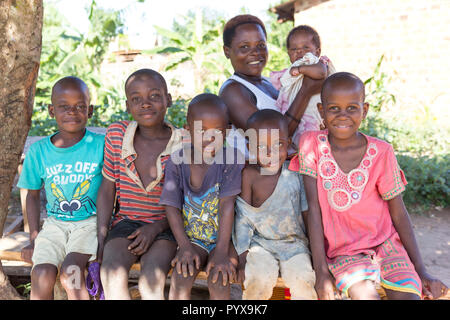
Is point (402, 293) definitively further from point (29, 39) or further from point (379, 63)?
point (379, 63)

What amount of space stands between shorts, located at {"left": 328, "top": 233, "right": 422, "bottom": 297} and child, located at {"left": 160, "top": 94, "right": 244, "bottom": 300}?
546 millimetres

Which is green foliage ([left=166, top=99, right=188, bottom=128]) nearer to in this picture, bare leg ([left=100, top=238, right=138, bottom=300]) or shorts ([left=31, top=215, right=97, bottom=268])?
shorts ([left=31, top=215, right=97, bottom=268])

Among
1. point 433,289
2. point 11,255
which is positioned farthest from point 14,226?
point 433,289

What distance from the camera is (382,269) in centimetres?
207

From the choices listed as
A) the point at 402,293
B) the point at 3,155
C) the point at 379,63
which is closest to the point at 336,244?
the point at 402,293

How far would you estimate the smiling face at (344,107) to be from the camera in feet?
7.00

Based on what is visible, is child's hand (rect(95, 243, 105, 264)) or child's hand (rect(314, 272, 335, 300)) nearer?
child's hand (rect(314, 272, 335, 300))

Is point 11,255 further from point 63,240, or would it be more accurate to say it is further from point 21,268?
point 21,268

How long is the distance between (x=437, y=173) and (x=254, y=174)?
3980 millimetres

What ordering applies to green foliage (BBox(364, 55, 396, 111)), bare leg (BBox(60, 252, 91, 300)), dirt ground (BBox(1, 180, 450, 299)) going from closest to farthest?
1. bare leg (BBox(60, 252, 91, 300))
2. dirt ground (BBox(1, 180, 450, 299))
3. green foliage (BBox(364, 55, 396, 111))

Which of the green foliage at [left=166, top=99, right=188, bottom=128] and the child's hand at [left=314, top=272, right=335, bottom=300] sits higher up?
the green foliage at [left=166, top=99, right=188, bottom=128]

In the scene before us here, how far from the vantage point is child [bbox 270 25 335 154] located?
243 cm

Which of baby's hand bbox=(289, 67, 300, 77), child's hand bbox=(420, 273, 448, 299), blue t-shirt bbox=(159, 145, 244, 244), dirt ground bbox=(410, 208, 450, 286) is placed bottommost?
dirt ground bbox=(410, 208, 450, 286)

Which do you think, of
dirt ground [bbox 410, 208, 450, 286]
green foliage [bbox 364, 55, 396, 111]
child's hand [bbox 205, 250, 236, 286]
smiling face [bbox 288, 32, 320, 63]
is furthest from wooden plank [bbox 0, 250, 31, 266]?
green foliage [bbox 364, 55, 396, 111]
